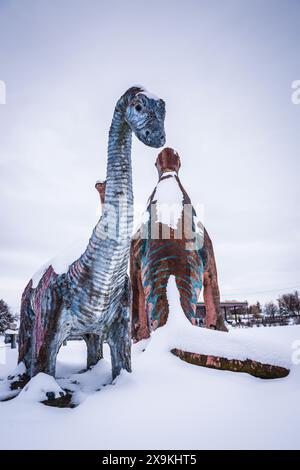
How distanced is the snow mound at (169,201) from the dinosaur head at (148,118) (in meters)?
2.10

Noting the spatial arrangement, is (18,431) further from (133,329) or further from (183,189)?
(183,189)

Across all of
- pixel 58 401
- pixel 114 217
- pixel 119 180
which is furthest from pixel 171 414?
pixel 119 180

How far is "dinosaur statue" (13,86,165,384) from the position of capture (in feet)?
6.32

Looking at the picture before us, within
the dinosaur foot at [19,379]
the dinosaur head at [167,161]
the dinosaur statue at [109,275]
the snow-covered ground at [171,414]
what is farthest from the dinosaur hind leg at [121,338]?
the dinosaur head at [167,161]

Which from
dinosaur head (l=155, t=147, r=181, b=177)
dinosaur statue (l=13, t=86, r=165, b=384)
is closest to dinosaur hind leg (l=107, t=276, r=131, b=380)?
dinosaur statue (l=13, t=86, r=165, b=384)

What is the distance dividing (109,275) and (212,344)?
899 mm

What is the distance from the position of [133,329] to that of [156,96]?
3.39 m

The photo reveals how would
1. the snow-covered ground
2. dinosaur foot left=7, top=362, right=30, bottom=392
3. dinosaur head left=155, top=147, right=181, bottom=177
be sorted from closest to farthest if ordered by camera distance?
the snow-covered ground
dinosaur foot left=7, top=362, right=30, bottom=392
dinosaur head left=155, top=147, right=181, bottom=177

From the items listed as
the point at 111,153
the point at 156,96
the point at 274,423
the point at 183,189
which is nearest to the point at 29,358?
the point at 111,153

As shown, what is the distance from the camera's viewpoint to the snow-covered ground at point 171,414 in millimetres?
1195

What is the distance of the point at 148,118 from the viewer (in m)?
1.86

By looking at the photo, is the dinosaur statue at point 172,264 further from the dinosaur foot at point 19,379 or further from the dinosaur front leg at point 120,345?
the dinosaur foot at point 19,379

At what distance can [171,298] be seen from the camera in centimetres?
319

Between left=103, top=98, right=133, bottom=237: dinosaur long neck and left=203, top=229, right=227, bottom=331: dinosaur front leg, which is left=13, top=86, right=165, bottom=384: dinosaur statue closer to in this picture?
left=103, top=98, right=133, bottom=237: dinosaur long neck
